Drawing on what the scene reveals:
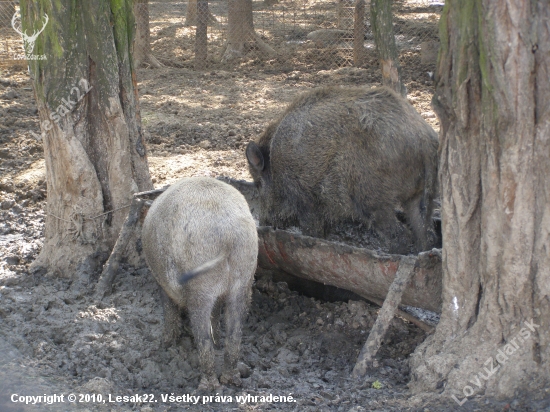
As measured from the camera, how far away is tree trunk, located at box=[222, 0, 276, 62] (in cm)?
1284

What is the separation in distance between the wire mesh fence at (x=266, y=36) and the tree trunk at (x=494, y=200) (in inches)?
360

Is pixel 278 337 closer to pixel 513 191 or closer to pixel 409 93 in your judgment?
pixel 513 191

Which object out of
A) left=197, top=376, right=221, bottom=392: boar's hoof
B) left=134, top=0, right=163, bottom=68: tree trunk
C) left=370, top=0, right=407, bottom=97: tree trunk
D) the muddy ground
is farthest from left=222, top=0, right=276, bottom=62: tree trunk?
left=197, top=376, right=221, bottom=392: boar's hoof

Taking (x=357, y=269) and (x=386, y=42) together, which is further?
(x=386, y=42)

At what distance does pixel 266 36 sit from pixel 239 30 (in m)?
1.26

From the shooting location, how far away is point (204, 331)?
3834 mm

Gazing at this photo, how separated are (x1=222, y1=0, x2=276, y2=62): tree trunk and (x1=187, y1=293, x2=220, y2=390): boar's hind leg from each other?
972 centimetres

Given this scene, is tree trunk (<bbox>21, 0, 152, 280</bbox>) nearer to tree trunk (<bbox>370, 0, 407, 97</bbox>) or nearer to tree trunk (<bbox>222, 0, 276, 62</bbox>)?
tree trunk (<bbox>370, 0, 407, 97</bbox>)

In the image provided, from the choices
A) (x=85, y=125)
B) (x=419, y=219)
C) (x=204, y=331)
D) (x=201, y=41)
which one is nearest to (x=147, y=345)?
(x=204, y=331)

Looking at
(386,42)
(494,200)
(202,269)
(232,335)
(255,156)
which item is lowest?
(232,335)

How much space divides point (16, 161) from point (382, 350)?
16.7 feet

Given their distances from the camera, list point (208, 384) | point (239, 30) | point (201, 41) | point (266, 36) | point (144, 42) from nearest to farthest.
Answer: point (208, 384) → point (144, 42) → point (201, 41) → point (239, 30) → point (266, 36)

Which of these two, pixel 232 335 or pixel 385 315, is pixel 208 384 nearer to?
pixel 232 335

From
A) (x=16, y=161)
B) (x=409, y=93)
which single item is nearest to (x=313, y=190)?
(x=16, y=161)
